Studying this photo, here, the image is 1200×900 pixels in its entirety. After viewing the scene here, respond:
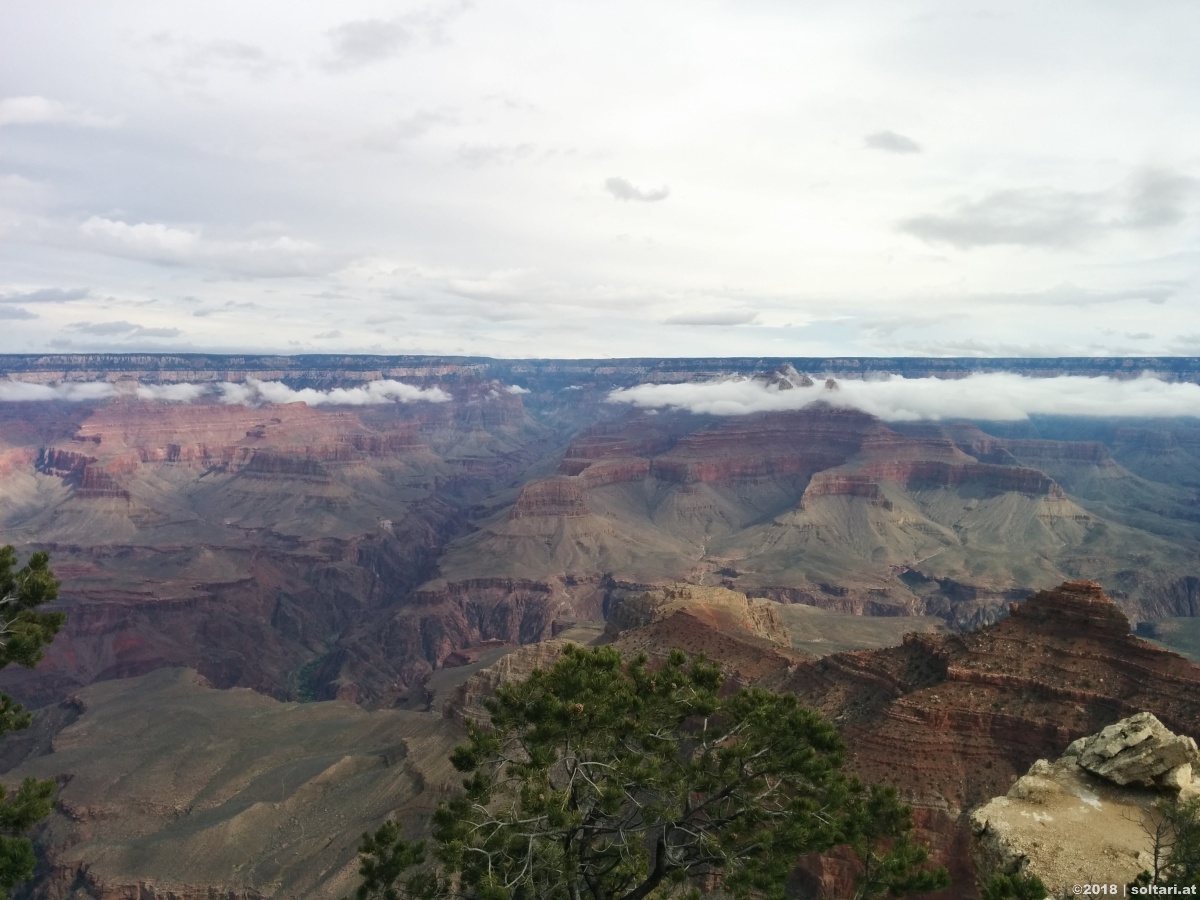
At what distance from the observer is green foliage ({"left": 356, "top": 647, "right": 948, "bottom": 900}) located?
23984mm

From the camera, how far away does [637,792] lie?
27.5 metres

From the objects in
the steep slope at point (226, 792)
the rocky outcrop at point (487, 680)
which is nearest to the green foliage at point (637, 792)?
the steep slope at point (226, 792)

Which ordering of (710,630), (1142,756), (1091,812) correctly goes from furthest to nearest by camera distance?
(710,630)
(1142,756)
(1091,812)

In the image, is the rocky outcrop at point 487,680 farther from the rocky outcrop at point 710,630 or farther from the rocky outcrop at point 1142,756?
the rocky outcrop at point 1142,756

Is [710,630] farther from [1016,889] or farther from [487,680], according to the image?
A: [1016,889]

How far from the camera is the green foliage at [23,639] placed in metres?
26.5

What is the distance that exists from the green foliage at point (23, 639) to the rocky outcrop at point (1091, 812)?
102 feet

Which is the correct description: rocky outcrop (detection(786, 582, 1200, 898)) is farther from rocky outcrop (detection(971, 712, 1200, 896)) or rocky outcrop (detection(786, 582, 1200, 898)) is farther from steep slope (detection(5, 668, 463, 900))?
steep slope (detection(5, 668, 463, 900))

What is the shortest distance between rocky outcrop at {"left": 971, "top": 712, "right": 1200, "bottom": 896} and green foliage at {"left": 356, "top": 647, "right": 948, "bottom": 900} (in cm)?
289

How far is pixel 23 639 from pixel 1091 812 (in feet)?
119

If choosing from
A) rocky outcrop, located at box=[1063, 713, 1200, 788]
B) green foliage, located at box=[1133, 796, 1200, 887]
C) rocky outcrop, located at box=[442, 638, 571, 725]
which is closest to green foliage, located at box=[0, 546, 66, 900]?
green foliage, located at box=[1133, 796, 1200, 887]

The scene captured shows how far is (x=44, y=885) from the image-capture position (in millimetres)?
74500

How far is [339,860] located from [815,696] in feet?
136

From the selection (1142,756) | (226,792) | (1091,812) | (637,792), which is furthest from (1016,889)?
(226,792)
